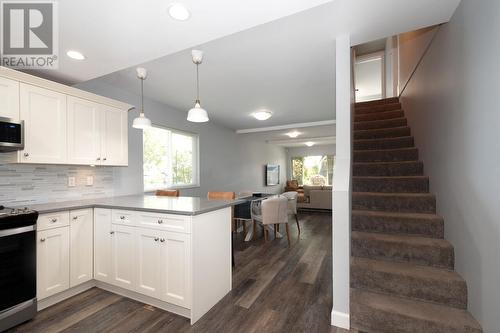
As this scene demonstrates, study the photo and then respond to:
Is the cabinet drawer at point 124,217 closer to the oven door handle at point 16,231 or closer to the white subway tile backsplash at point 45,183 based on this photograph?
the oven door handle at point 16,231

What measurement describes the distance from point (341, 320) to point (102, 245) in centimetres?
236

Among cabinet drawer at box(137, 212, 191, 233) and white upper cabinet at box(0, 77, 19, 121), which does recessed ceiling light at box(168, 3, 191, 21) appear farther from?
white upper cabinet at box(0, 77, 19, 121)

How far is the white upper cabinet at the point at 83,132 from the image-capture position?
2.37 metres

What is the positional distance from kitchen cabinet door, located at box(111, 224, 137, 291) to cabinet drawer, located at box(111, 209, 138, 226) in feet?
0.16

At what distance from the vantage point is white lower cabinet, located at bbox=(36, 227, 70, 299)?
196 centimetres

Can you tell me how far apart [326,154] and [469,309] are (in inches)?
317

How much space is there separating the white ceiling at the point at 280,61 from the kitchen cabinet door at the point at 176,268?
5.51ft

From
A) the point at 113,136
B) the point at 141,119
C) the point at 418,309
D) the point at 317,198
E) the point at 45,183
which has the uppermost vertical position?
the point at 141,119

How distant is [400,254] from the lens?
79.7 inches

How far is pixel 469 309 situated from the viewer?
159 centimetres

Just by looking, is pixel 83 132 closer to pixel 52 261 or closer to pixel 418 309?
pixel 52 261

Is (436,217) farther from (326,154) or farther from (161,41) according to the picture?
(326,154)

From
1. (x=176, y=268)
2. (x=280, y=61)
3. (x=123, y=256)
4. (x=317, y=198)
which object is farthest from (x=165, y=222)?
(x=317, y=198)

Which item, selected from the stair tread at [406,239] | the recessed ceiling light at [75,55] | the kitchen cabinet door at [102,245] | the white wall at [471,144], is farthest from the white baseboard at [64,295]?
the white wall at [471,144]
